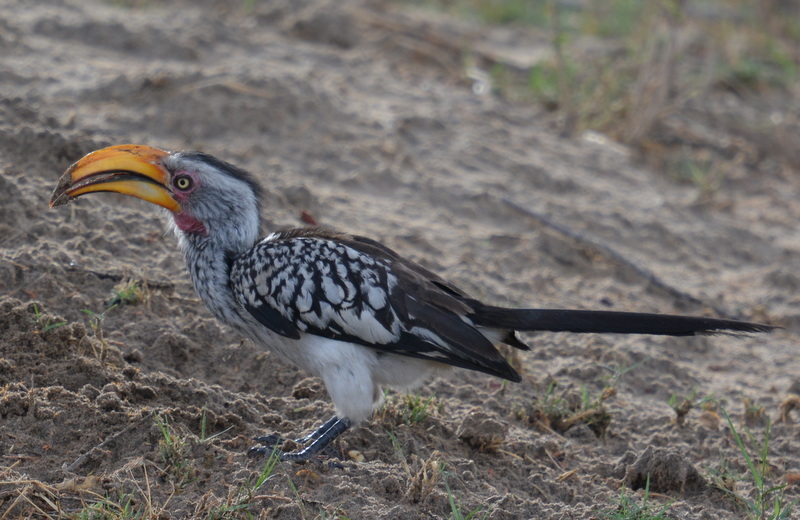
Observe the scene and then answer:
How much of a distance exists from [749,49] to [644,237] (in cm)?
452

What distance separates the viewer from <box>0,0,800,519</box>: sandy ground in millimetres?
3127

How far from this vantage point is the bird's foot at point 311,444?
3.19m

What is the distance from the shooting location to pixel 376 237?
16.7 ft

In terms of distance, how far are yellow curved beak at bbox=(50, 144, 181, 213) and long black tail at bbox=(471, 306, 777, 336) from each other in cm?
144

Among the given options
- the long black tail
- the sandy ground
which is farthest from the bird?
the sandy ground

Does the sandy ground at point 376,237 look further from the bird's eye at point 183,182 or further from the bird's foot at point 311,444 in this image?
the bird's eye at point 183,182

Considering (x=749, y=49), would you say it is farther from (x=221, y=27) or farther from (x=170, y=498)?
(x=170, y=498)

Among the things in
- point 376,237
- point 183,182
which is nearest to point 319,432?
point 183,182

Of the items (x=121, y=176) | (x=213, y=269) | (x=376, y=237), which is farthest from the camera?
(x=376, y=237)

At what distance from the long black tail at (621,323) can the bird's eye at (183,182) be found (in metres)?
1.36

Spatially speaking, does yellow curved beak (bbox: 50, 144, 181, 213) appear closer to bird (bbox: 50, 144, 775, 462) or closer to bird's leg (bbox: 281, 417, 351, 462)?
bird (bbox: 50, 144, 775, 462)

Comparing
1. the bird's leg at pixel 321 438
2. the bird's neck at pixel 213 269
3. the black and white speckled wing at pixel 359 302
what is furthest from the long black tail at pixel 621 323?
the bird's neck at pixel 213 269

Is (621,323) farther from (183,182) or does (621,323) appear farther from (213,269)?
(183,182)

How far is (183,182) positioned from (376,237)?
164 centimetres
